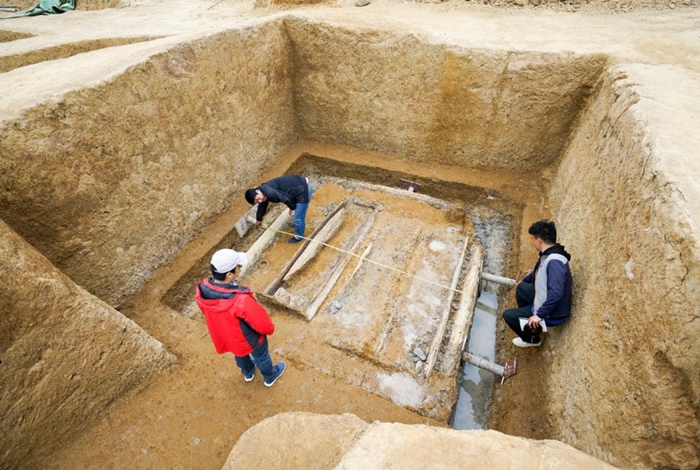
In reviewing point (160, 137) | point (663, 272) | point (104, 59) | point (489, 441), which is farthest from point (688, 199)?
point (104, 59)

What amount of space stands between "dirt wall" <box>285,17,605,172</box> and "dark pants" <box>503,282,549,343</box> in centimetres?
324

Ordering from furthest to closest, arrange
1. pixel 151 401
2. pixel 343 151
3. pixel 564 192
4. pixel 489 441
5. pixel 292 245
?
1. pixel 343 151
2. pixel 292 245
3. pixel 564 192
4. pixel 151 401
5. pixel 489 441

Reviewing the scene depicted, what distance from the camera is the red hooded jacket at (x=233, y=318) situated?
9.20 ft

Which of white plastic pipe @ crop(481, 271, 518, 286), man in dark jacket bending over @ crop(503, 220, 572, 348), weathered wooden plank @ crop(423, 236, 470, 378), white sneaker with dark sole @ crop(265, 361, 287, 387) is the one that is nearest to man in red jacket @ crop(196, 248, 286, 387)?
white sneaker with dark sole @ crop(265, 361, 287, 387)

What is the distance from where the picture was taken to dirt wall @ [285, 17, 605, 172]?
5.36 metres

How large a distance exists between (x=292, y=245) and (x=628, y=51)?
568cm

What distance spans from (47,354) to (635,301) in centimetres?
432

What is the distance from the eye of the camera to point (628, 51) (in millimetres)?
4977

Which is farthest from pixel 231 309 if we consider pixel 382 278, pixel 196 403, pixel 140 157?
pixel 140 157

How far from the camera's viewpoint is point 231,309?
2834 mm

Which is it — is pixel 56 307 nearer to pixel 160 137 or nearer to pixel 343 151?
pixel 160 137

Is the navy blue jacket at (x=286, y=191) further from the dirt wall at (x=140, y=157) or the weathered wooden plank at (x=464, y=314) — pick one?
the weathered wooden plank at (x=464, y=314)

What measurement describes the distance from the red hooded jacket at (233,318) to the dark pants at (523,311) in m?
2.53

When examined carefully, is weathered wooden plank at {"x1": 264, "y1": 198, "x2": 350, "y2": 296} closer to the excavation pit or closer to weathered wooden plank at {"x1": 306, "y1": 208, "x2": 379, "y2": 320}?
the excavation pit
